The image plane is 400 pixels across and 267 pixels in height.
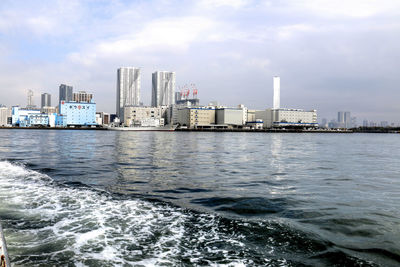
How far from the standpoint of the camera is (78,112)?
158500 mm

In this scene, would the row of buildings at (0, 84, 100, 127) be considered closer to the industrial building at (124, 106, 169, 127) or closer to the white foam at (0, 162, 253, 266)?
the industrial building at (124, 106, 169, 127)

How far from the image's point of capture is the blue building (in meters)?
155

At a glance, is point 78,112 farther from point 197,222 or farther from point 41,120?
point 197,222

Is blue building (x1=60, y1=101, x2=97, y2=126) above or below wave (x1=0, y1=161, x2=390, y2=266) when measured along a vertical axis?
above

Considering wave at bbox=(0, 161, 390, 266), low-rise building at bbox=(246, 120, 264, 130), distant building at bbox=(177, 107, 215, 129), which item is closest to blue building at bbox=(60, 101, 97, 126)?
distant building at bbox=(177, 107, 215, 129)

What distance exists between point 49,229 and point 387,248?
5658 mm

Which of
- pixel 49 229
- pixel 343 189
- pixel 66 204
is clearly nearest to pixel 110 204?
pixel 66 204

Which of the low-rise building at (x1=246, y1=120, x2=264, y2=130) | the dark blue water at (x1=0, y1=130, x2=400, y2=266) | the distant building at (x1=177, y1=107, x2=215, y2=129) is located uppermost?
the distant building at (x1=177, y1=107, x2=215, y2=129)

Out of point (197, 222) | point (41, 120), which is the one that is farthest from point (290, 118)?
point (197, 222)

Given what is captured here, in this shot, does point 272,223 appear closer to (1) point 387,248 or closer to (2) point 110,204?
(1) point 387,248

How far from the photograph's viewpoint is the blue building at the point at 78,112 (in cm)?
15532

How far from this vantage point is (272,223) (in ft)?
18.9

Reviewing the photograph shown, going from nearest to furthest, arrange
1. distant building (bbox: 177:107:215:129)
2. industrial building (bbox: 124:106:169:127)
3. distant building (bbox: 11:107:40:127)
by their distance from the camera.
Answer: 1. distant building (bbox: 11:107:40:127)
2. distant building (bbox: 177:107:215:129)
3. industrial building (bbox: 124:106:169:127)

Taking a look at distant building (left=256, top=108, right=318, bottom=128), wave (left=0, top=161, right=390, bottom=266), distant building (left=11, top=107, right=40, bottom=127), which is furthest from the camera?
distant building (left=256, top=108, right=318, bottom=128)
